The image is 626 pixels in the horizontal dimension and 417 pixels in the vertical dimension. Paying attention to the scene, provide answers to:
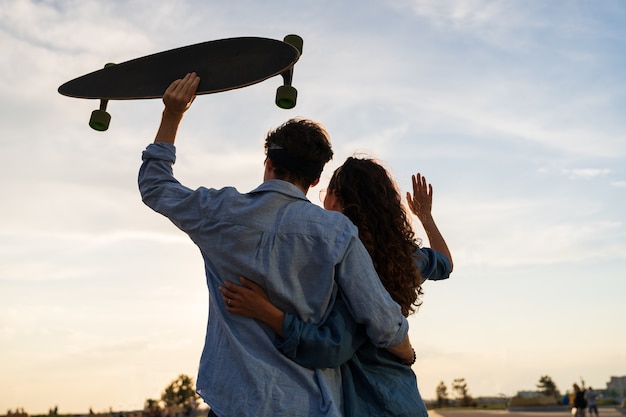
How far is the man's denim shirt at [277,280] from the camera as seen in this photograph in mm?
2525

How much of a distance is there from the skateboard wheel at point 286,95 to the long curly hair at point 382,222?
0.61m

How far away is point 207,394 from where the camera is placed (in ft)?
8.50

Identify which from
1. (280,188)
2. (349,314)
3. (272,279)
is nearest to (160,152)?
(280,188)

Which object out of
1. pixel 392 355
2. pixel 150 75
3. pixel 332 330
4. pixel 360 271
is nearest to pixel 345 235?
pixel 360 271

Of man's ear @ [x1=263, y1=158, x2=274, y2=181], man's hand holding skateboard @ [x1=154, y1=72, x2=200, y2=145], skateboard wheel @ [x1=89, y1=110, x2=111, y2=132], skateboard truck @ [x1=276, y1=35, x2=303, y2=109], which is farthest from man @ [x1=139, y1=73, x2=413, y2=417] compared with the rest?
skateboard wheel @ [x1=89, y1=110, x2=111, y2=132]

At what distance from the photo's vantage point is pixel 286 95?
295 cm

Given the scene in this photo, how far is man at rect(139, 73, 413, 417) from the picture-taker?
251 cm

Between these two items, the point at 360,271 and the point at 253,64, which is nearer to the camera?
the point at 360,271

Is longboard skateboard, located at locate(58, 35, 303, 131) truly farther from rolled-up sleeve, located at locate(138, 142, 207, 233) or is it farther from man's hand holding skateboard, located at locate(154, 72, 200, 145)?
rolled-up sleeve, located at locate(138, 142, 207, 233)

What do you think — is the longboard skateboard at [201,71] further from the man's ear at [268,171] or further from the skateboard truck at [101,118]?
the man's ear at [268,171]

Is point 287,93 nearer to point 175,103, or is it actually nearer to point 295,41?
point 295,41

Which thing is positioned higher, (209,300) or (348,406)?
A: (209,300)

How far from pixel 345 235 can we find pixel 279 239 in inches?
10.3

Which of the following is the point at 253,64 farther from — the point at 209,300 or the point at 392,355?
the point at 392,355
